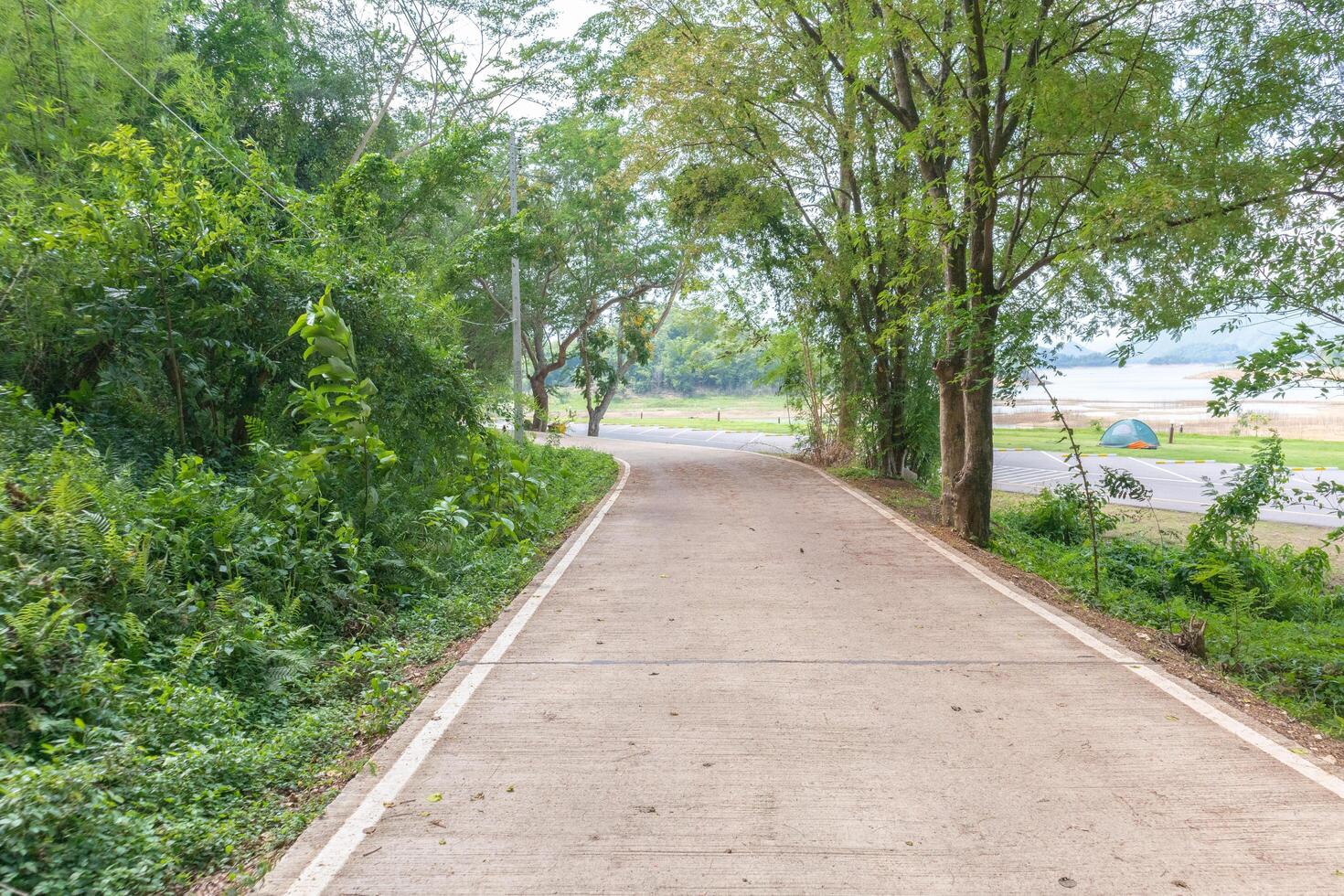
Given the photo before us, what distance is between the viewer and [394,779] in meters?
3.99

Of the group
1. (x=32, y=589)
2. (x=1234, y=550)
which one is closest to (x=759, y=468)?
(x=1234, y=550)

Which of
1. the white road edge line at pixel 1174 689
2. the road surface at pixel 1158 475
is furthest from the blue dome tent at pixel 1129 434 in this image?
the white road edge line at pixel 1174 689

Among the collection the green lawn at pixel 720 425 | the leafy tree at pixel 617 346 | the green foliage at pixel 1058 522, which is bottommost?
the green lawn at pixel 720 425

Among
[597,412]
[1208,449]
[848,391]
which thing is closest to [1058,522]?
[848,391]

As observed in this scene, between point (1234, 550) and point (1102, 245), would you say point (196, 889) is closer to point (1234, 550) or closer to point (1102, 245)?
point (1102, 245)

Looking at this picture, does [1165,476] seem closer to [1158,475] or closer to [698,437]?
[1158,475]

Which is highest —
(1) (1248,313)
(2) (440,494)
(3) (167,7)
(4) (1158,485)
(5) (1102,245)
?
(3) (167,7)

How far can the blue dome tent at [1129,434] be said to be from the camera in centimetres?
3516

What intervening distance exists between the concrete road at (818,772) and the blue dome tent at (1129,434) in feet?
107

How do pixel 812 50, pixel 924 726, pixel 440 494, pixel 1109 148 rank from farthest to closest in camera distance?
pixel 812 50
pixel 1109 148
pixel 440 494
pixel 924 726

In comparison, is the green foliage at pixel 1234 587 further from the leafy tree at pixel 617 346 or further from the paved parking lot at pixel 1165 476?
the leafy tree at pixel 617 346

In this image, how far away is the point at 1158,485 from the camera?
23266 mm

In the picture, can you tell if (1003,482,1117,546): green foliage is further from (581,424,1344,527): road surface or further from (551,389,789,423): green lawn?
(551,389,789,423): green lawn

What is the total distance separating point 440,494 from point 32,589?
5.55m
